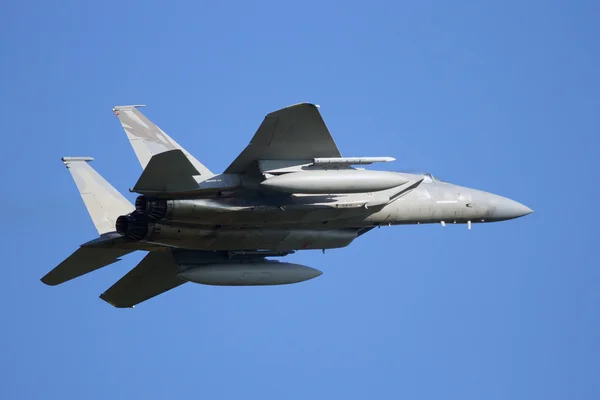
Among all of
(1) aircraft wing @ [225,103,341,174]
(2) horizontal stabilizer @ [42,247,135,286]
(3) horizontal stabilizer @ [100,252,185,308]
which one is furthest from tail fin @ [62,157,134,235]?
(1) aircraft wing @ [225,103,341,174]

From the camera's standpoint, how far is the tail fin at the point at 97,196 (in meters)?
25.5

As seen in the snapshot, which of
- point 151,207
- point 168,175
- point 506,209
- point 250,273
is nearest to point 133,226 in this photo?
point 151,207

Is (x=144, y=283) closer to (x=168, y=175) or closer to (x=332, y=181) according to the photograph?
(x=168, y=175)

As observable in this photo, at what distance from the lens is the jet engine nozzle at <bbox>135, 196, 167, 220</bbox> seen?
74.5 feet

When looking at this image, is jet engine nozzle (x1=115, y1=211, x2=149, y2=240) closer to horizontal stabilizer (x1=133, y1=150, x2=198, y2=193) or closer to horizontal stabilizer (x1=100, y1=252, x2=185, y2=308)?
horizontal stabilizer (x1=133, y1=150, x2=198, y2=193)

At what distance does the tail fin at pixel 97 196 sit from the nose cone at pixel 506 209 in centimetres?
824

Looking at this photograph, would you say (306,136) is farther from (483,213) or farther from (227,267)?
(483,213)

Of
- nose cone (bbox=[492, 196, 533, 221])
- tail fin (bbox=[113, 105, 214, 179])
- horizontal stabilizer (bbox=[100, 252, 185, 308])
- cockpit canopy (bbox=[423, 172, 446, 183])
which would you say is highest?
tail fin (bbox=[113, 105, 214, 179])

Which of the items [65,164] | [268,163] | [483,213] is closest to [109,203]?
[65,164]

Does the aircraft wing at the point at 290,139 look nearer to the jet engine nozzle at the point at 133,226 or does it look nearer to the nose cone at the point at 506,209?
the jet engine nozzle at the point at 133,226

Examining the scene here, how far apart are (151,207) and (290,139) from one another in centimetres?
298

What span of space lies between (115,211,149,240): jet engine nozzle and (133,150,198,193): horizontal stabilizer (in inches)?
52.0

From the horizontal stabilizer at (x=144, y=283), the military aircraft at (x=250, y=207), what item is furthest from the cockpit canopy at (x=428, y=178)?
the horizontal stabilizer at (x=144, y=283)

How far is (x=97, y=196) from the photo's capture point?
25.7 meters
